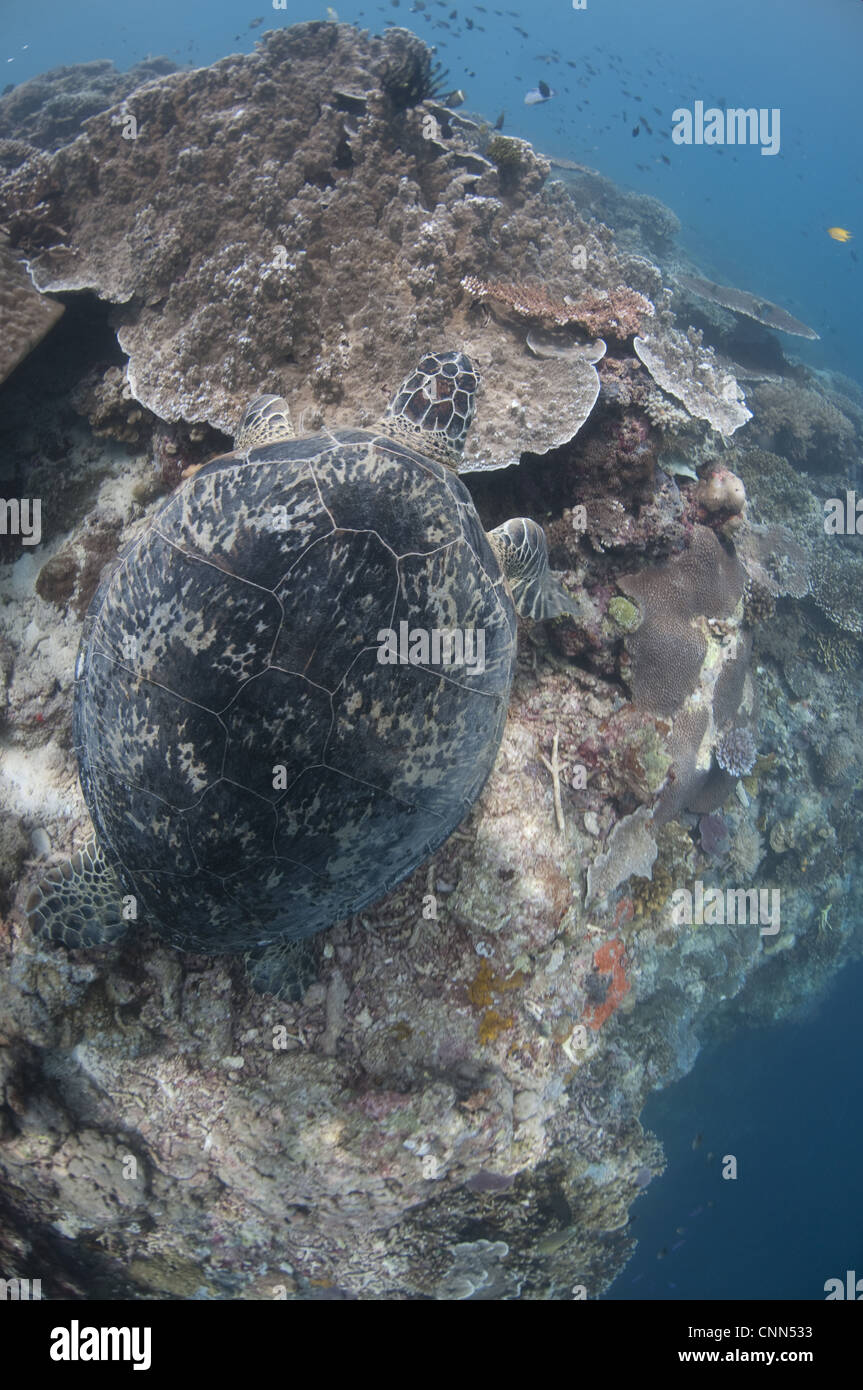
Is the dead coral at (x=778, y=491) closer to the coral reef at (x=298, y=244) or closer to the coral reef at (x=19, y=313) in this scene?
the coral reef at (x=298, y=244)

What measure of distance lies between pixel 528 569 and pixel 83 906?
9.95 feet

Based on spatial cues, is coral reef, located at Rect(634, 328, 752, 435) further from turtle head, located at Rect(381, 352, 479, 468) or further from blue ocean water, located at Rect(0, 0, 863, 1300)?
blue ocean water, located at Rect(0, 0, 863, 1300)

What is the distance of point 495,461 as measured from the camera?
163 inches

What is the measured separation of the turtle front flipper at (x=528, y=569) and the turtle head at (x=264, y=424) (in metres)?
1.31

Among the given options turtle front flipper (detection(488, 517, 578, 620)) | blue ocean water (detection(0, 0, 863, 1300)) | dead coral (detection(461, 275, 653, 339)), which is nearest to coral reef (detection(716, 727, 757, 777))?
turtle front flipper (detection(488, 517, 578, 620))

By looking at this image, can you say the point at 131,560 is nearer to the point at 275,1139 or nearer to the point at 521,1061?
the point at 275,1139

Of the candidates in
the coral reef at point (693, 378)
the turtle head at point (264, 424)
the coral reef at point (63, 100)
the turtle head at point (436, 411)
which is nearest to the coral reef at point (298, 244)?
the turtle head at point (264, 424)

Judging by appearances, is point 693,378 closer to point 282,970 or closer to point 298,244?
point 298,244

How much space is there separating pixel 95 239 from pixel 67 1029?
5953mm

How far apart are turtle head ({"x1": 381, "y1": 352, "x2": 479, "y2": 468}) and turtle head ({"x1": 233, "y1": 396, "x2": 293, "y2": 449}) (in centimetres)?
→ 57

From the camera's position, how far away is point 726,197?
61.0 meters

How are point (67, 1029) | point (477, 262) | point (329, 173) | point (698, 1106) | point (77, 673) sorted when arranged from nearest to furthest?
point (77, 673), point (67, 1029), point (477, 262), point (329, 173), point (698, 1106)

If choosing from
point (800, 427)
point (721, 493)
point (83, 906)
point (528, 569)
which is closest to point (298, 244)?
point (528, 569)

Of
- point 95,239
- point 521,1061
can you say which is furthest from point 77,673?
point 95,239
